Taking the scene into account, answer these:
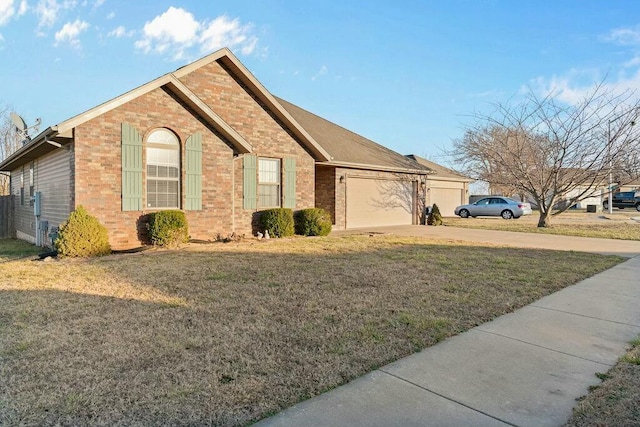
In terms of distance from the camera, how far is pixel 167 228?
400 inches

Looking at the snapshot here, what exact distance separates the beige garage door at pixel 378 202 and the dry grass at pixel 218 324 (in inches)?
338

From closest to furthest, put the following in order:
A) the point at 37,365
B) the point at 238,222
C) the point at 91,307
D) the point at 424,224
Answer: the point at 37,365 < the point at 91,307 < the point at 238,222 < the point at 424,224

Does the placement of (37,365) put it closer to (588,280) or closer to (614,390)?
(614,390)

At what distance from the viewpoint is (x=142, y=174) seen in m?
10.2

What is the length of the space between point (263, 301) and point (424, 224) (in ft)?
53.1

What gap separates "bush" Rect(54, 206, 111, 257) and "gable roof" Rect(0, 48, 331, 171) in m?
1.95

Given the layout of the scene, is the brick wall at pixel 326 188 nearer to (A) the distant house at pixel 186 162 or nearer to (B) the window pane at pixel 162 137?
(A) the distant house at pixel 186 162

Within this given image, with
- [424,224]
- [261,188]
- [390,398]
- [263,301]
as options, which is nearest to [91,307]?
[263,301]

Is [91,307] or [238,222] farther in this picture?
[238,222]

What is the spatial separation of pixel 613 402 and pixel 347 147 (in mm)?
16027

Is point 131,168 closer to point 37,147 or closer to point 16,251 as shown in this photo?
point 37,147

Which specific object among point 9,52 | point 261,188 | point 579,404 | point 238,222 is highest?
point 9,52

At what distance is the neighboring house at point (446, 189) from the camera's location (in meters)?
26.0

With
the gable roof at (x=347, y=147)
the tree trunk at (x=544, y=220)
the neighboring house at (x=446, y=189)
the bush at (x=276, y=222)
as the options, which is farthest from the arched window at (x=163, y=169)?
the neighboring house at (x=446, y=189)
